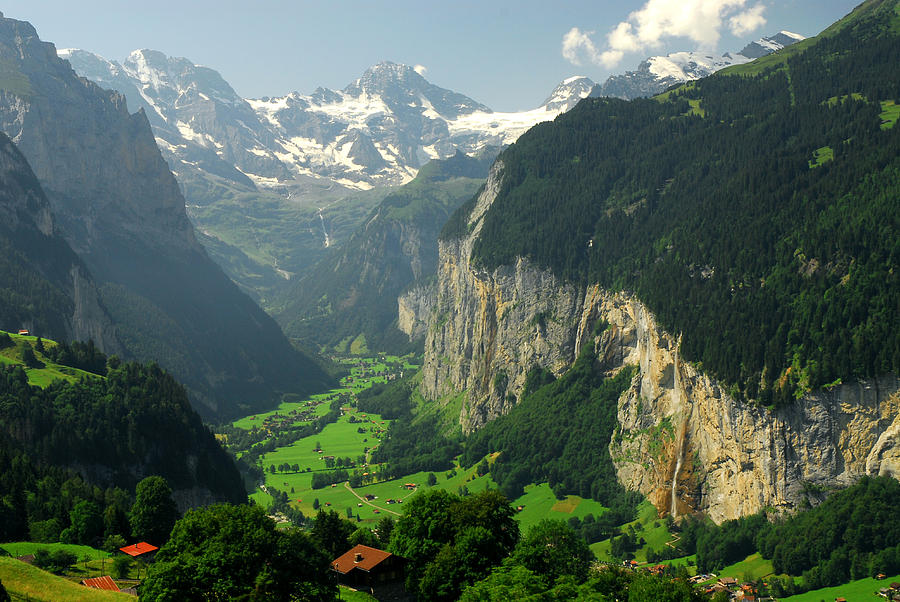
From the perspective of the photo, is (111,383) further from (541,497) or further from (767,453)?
(767,453)

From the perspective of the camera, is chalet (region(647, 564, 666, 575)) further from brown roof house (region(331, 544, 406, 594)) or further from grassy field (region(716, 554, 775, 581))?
brown roof house (region(331, 544, 406, 594))

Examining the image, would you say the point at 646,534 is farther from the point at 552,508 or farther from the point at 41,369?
the point at 41,369

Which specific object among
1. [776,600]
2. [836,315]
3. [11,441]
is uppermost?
[836,315]

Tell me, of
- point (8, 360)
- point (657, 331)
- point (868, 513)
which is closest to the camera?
point (868, 513)

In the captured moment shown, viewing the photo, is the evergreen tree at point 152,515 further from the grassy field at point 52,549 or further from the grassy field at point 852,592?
the grassy field at point 852,592

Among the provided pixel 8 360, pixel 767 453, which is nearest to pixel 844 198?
pixel 767 453

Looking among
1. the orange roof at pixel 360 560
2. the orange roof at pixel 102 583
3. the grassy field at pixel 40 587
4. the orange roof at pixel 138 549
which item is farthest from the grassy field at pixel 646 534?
the grassy field at pixel 40 587

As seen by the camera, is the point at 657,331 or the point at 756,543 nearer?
the point at 756,543
